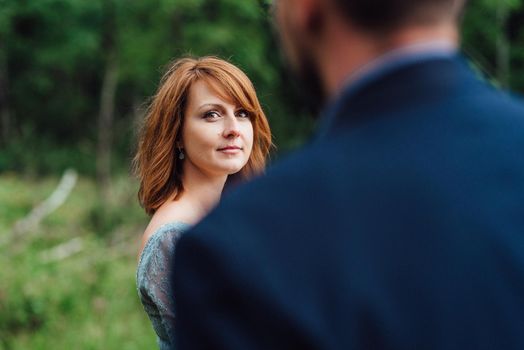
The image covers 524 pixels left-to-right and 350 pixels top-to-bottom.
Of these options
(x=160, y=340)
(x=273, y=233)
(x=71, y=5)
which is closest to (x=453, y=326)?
(x=273, y=233)

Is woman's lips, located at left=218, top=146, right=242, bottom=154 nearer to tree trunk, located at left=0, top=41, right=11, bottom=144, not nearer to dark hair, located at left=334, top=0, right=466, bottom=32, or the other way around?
dark hair, located at left=334, top=0, right=466, bottom=32

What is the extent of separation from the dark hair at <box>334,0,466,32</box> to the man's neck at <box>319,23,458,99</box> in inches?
0.5

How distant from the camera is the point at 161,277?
2590mm

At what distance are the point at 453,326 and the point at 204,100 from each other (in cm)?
180

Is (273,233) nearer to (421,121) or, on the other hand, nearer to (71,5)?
(421,121)

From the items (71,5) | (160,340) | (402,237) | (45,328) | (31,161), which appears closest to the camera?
(402,237)

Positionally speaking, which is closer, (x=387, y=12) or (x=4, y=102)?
(x=387, y=12)

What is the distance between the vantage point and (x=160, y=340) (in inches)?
104

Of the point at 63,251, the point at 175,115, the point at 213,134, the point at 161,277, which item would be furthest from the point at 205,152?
the point at 63,251

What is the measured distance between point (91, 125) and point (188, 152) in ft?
89.3

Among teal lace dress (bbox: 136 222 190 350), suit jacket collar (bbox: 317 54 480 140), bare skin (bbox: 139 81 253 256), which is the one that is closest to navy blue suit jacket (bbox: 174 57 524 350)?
suit jacket collar (bbox: 317 54 480 140)

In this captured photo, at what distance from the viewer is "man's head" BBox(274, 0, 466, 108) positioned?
1.07 metres

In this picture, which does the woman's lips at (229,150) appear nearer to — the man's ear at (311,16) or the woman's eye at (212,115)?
the woman's eye at (212,115)

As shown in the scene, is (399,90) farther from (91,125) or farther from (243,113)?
(91,125)
